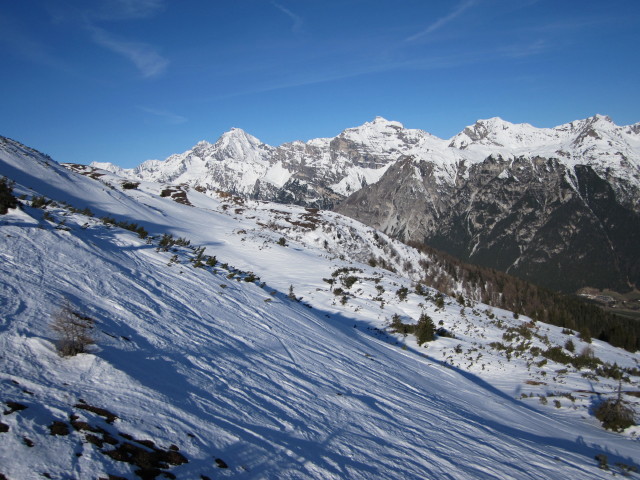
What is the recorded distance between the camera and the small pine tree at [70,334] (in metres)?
5.94

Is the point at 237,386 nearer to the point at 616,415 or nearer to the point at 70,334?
the point at 70,334

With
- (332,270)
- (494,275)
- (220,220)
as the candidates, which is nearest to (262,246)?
(332,270)

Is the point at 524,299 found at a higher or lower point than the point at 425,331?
higher

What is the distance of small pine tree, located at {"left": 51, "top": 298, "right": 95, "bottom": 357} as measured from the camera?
19.5 ft

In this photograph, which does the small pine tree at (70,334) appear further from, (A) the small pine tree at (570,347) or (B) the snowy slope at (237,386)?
(A) the small pine tree at (570,347)

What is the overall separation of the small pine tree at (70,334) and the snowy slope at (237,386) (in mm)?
201

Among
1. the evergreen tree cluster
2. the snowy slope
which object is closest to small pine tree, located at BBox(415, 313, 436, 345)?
the snowy slope

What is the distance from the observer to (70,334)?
6094 mm

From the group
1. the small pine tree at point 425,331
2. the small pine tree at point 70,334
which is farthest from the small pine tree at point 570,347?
the small pine tree at point 70,334

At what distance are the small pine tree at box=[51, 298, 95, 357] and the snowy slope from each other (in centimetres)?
20

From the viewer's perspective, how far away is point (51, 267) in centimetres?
927

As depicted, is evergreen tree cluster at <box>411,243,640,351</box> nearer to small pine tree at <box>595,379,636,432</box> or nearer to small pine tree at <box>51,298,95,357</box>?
small pine tree at <box>595,379,636,432</box>

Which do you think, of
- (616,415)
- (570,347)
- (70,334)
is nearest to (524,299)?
(570,347)

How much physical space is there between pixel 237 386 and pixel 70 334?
2.96m
